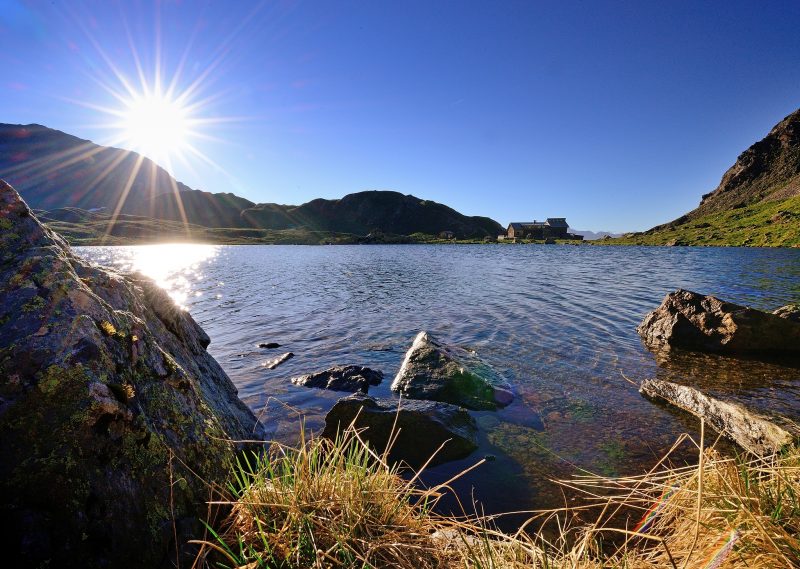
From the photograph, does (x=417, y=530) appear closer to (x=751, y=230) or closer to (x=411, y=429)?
(x=411, y=429)

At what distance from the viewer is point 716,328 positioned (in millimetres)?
13453

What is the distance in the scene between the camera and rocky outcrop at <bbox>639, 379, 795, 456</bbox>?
6.53m

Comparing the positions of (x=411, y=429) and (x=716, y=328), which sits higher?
(x=716, y=328)

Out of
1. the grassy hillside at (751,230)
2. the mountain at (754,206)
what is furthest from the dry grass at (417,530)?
the mountain at (754,206)

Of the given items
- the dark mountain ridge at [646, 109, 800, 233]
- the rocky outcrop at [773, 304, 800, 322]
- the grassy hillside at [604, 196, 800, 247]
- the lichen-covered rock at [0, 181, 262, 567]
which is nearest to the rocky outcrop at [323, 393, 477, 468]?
the lichen-covered rock at [0, 181, 262, 567]

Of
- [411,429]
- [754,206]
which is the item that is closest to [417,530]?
[411,429]

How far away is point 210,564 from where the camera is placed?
2.51m

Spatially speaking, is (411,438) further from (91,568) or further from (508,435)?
(91,568)

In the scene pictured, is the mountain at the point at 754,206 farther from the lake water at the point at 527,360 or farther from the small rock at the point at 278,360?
the small rock at the point at 278,360

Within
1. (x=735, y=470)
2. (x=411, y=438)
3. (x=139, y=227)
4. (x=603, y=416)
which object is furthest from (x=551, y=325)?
(x=139, y=227)

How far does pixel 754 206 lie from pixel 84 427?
203835 millimetres

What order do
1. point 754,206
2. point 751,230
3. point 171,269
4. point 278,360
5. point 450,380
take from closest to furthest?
point 450,380
point 278,360
point 171,269
point 751,230
point 754,206

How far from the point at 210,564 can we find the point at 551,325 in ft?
57.0

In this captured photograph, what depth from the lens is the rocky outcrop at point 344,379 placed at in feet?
35.6
